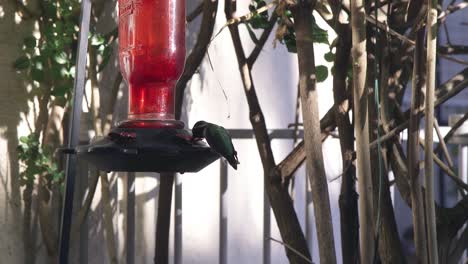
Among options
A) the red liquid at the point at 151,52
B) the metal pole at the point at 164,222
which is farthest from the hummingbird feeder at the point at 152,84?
the metal pole at the point at 164,222

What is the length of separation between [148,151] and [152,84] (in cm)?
27

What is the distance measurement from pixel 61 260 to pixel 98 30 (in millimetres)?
1661

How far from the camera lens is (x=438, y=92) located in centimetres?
210

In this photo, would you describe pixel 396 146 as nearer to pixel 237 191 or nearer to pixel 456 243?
pixel 456 243

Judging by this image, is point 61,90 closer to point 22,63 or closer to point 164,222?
point 22,63

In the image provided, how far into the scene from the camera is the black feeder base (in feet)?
3.91

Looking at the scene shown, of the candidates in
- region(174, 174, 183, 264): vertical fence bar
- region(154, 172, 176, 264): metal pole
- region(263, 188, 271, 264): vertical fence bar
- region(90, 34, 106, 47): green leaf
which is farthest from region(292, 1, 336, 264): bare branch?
region(263, 188, 271, 264): vertical fence bar

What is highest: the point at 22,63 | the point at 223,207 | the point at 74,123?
the point at 22,63

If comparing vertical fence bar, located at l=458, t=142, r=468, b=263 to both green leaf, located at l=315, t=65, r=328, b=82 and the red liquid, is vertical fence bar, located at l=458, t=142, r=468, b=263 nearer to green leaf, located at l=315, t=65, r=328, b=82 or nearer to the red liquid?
green leaf, located at l=315, t=65, r=328, b=82

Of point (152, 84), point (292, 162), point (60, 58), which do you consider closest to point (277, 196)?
point (292, 162)

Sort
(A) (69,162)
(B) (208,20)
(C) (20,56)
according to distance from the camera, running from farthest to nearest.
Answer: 1. (C) (20,56)
2. (B) (208,20)
3. (A) (69,162)

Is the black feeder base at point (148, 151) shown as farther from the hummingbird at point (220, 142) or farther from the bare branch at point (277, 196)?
the bare branch at point (277, 196)

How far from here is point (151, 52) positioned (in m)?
1.42

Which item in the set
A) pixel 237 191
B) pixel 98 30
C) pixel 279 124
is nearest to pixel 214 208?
pixel 237 191
